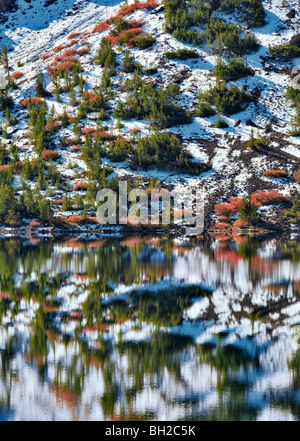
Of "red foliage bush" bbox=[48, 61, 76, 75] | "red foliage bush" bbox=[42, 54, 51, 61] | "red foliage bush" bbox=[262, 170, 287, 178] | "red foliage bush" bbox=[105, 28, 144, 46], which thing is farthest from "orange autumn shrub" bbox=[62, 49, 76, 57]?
"red foliage bush" bbox=[262, 170, 287, 178]

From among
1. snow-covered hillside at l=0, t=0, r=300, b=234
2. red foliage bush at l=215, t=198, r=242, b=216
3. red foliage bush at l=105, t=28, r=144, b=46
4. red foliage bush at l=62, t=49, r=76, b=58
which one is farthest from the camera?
red foliage bush at l=62, t=49, r=76, b=58

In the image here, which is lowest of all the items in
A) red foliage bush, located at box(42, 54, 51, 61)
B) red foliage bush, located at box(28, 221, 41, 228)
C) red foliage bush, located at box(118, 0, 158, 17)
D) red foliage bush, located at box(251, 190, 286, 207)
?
red foliage bush, located at box(28, 221, 41, 228)

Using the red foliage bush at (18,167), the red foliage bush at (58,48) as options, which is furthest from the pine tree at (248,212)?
the red foliage bush at (58,48)

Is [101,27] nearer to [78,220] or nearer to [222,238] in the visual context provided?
[78,220]

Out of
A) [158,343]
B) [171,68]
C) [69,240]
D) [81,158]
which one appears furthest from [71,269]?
[171,68]

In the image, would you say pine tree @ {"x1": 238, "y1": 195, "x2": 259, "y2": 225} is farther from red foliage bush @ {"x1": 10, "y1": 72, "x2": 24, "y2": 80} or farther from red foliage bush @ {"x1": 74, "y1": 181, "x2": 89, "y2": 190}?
red foliage bush @ {"x1": 10, "y1": 72, "x2": 24, "y2": 80}

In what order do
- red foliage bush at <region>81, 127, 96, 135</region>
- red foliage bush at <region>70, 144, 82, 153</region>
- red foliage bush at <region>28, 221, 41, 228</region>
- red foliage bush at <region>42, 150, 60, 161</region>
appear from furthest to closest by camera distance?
red foliage bush at <region>81, 127, 96, 135</region>
red foliage bush at <region>70, 144, 82, 153</region>
red foliage bush at <region>42, 150, 60, 161</region>
red foliage bush at <region>28, 221, 41, 228</region>

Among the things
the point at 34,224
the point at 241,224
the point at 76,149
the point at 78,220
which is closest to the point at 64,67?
the point at 76,149

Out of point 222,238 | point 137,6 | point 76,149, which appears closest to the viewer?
point 222,238

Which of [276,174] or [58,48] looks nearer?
[276,174]
